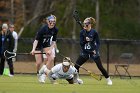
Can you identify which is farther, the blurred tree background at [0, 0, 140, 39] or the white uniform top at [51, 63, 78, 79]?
the blurred tree background at [0, 0, 140, 39]

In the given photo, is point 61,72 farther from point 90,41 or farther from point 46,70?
point 90,41

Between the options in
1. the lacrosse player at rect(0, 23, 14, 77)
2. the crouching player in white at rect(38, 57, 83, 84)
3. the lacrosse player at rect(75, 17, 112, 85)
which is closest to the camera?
the crouching player in white at rect(38, 57, 83, 84)

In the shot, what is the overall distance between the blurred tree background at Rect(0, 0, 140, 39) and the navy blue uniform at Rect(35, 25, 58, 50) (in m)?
29.1

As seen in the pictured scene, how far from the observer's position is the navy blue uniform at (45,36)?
2400 centimetres

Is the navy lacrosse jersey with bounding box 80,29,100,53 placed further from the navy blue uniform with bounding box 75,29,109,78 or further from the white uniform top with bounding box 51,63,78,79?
the white uniform top with bounding box 51,63,78,79

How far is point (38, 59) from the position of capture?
24266 mm

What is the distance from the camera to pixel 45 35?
24.1 metres

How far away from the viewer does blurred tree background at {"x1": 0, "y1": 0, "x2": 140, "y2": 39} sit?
55.5m

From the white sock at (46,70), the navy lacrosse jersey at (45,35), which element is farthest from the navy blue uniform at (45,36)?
the white sock at (46,70)

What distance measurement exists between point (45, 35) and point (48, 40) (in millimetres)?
240

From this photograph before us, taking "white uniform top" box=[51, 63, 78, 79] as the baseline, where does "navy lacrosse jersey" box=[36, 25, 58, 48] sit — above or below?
above

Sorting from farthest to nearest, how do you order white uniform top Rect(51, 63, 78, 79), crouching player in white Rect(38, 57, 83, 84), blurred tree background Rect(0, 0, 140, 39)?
blurred tree background Rect(0, 0, 140, 39) < white uniform top Rect(51, 63, 78, 79) < crouching player in white Rect(38, 57, 83, 84)

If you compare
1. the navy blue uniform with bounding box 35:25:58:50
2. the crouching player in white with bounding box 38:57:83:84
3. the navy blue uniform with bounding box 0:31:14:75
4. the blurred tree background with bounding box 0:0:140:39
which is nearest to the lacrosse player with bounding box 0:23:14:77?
the navy blue uniform with bounding box 0:31:14:75

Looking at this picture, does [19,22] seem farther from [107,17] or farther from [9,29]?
[9,29]
